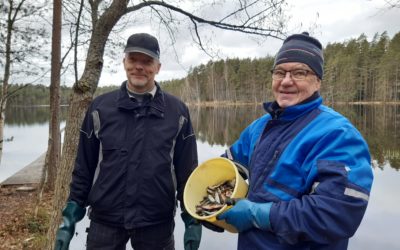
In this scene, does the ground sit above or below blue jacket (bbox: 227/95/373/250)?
below

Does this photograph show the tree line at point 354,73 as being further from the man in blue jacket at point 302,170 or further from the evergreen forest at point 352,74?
the man in blue jacket at point 302,170

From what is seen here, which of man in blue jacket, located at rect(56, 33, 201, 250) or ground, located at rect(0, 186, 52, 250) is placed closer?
man in blue jacket, located at rect(56, 33, 201, 250)

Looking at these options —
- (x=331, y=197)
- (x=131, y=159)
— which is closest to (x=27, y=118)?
(x=131, y=159)

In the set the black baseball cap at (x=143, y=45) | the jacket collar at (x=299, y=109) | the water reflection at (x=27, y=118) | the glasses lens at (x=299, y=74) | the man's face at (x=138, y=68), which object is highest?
the black baseball cap at (x=143, y=45)

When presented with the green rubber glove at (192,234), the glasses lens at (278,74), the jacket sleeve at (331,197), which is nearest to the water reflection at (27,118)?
the green rubber glove at (192,234)

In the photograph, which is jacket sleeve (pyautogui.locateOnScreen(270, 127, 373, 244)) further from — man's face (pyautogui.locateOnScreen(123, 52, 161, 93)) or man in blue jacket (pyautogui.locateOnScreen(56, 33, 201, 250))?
man's face (pyautogui.locateOnScreen(123, 52, 161, 93))

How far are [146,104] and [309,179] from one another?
53.6 inches

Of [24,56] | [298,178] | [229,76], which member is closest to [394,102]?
[229,76]

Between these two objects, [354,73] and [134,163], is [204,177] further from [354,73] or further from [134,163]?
[354,73]

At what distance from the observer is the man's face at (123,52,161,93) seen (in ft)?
8.68

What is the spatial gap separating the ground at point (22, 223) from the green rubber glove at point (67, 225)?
11.2ft

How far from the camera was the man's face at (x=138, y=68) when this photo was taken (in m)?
2.65

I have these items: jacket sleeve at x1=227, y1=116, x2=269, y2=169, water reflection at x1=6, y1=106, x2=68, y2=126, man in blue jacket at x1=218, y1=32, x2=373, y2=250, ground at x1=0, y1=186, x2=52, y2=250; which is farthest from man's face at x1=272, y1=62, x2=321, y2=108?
water reflection at x1=6, y1=106, x2=68, y2=126

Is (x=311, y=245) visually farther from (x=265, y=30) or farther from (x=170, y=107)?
(x=265, y=30)
